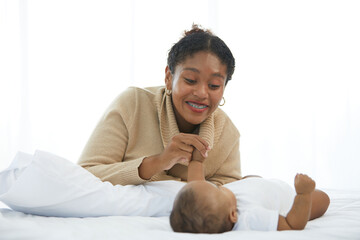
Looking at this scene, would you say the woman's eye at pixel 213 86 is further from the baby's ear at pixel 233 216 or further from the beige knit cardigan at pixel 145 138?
the baby's ear at pixel 233 216

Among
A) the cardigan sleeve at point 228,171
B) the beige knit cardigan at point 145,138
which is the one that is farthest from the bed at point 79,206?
the cardigan sleeve at point 228,171

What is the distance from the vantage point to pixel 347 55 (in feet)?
12.7

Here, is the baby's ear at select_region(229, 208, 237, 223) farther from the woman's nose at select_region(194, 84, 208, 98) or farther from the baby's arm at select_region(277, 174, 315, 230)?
the woman's nose at select_region(194, 84, 208, 98)

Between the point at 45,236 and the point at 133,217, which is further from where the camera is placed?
the point at 133,217

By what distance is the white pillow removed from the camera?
137 cm

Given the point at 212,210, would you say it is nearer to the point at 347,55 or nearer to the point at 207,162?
the point at 207,162

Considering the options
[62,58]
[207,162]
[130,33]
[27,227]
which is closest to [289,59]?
[130,33]

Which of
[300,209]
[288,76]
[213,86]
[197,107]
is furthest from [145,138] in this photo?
[288,76]

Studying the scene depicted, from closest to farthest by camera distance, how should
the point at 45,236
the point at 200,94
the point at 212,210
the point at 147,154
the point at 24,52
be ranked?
the point at 45,236 < the point at 212,210 < the point at 200,94 < the point at 147,154 < the point at 24,52

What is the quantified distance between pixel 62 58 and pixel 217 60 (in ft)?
6.93

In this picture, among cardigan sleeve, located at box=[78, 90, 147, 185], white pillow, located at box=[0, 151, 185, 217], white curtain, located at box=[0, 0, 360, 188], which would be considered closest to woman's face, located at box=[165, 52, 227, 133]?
cardigan sleeve, located at box=[78, 90, 147, 185]

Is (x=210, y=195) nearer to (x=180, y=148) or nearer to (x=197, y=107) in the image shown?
(x=180, y=148)

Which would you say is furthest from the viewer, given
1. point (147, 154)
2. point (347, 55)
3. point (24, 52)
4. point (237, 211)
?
point (347, 55)

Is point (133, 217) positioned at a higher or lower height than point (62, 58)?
lower
